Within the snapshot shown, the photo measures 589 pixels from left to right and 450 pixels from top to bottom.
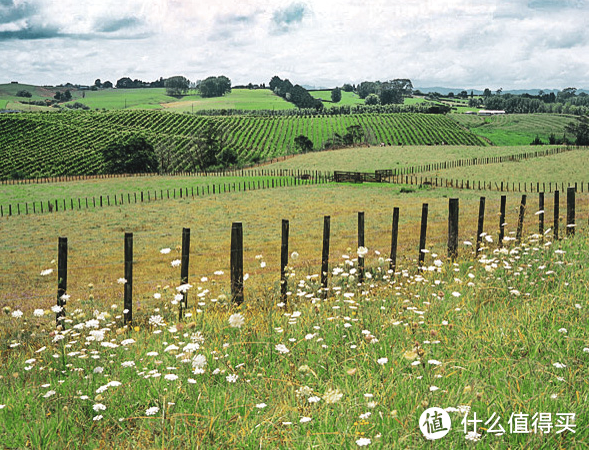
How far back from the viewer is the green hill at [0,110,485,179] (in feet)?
339

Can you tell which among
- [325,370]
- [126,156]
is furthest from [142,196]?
[325,370]

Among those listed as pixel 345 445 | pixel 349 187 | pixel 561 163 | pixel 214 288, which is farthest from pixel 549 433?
pixel 561 163

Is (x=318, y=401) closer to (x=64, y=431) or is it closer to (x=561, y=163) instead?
(x=64, y=431)

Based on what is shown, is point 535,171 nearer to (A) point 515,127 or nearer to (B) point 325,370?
(B) point 325,370

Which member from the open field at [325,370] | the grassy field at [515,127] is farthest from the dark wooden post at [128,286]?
the grassy field at [515,127]

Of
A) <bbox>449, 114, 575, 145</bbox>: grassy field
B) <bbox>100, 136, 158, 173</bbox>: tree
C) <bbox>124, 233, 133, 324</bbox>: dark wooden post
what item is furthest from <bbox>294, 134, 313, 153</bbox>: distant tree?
<bbox>124, 233, 133, 324</bbox>: dark wooden post

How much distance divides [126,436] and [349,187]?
191ft

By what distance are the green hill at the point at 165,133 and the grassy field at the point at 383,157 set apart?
882 inches

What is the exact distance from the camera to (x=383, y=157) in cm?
9525

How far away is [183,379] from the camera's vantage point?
4.93 meters

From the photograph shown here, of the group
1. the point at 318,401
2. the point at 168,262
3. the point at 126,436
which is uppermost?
the point at 318,401

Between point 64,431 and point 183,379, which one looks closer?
point 64,431

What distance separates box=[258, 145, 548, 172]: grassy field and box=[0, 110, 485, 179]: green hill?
73.5ft

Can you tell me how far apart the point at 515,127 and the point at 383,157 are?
3889 inches
